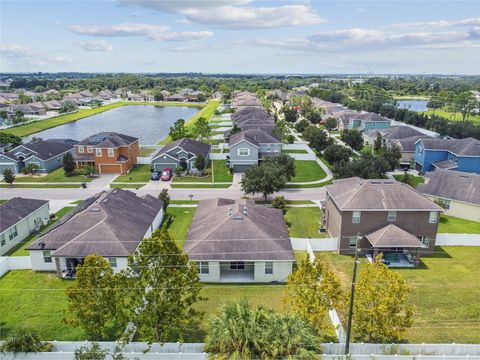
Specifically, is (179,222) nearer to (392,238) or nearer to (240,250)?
(240,250)

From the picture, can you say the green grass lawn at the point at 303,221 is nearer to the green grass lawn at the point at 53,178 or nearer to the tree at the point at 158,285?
the tree at the point at 158,285

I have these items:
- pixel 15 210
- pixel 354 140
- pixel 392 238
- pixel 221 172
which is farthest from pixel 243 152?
pixel 15 210

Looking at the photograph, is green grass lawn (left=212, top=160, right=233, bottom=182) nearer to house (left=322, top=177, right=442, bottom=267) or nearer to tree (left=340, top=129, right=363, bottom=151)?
tree (left=340, top=129, right=363, bottom=151)

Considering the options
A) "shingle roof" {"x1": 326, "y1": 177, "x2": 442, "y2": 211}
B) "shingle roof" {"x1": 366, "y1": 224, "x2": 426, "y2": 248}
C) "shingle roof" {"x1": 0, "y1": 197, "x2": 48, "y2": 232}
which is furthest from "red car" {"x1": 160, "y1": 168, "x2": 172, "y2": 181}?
"shingle roof" {"x1": 366, "y1": 224, "x2": 426, "y2": 248}

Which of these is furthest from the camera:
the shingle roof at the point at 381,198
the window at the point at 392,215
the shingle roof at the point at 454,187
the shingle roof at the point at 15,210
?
the shingle roof at the point at 454,187

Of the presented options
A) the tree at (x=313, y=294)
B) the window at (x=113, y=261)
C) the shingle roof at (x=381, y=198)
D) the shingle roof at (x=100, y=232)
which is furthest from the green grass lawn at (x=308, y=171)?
the tree at (x=313, y=294)
